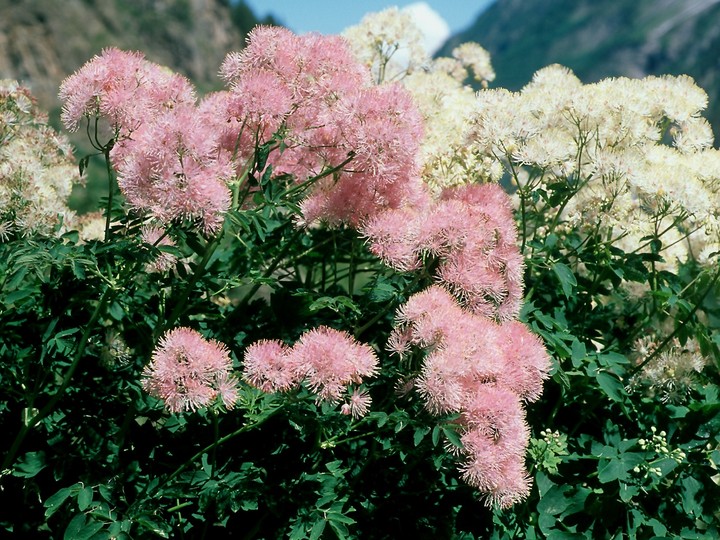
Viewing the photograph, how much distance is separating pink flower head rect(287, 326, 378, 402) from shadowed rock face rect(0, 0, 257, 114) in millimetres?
46579

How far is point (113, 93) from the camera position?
2.49 meters

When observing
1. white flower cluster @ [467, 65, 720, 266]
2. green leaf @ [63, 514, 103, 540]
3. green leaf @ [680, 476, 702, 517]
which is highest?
white flower cluster @ [467, 65, 720, 266]

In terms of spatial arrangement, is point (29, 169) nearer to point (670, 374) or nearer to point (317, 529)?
point (317, 529)

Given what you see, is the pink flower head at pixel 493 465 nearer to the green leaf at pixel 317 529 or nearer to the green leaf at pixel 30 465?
the green leaf at pixel 317 529

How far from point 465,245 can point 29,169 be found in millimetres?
1835

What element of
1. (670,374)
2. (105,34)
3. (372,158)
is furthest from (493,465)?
(105,34)

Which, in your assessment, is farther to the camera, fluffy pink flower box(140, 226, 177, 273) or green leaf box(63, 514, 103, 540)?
Result: fluffy pink flower box(140, 226, 177, 273)

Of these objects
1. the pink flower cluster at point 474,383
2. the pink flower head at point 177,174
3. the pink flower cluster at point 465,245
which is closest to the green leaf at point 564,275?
the pink flower cluster at point 465,245

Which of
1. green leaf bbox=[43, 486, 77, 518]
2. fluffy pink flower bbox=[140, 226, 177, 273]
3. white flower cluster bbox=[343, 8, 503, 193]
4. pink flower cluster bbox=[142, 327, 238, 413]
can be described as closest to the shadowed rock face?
white flower cluster bbox=[343, 8, 503, 193]

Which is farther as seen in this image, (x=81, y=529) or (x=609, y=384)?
(x=609, y=384)

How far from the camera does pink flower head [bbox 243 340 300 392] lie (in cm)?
230

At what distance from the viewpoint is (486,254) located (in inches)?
99.2

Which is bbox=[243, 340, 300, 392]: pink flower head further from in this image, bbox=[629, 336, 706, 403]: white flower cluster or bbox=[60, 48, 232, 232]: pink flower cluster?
bbox=[629, 336, 706, 403]: white flower cluster

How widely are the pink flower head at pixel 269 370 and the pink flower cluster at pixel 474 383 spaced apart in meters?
0.34
